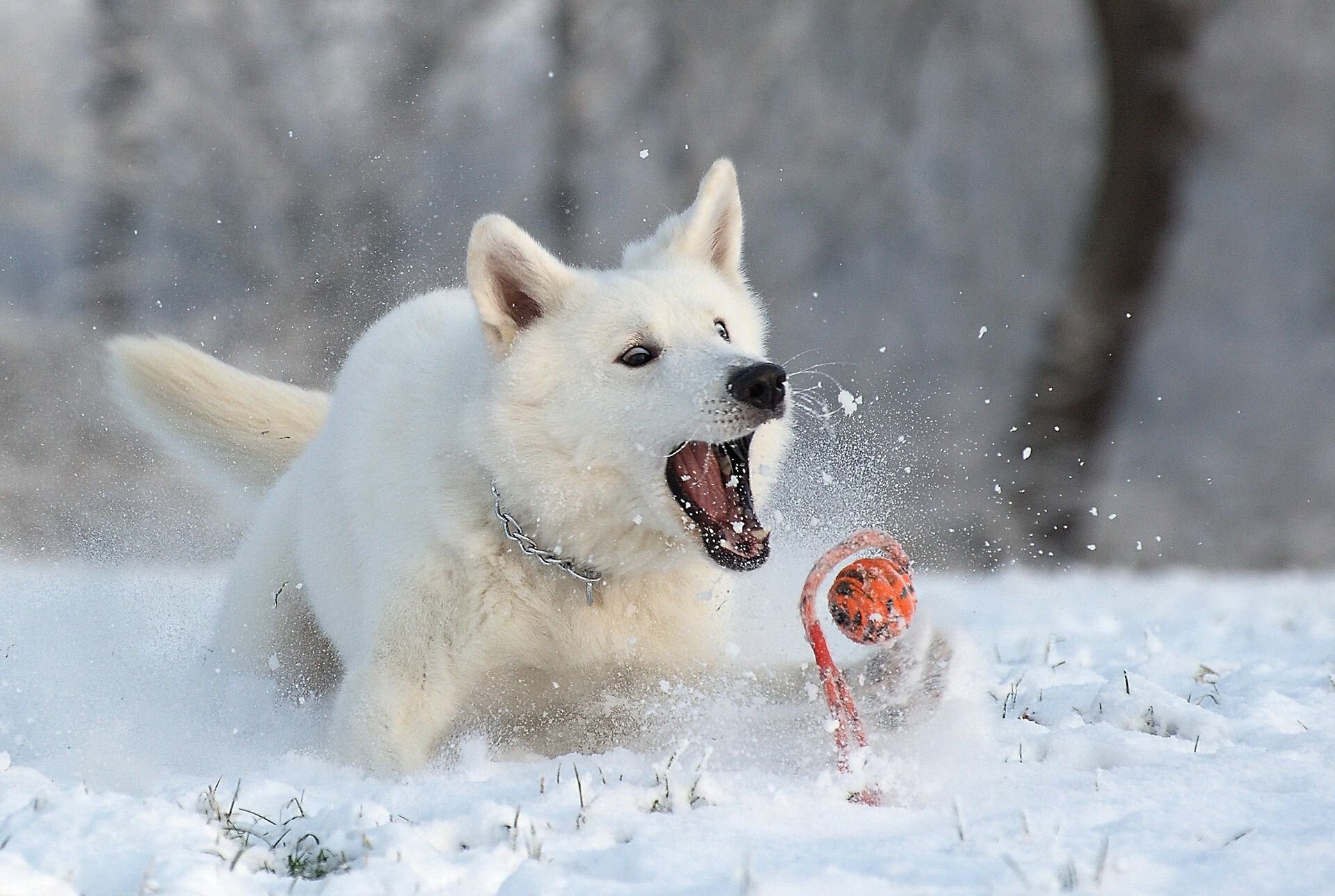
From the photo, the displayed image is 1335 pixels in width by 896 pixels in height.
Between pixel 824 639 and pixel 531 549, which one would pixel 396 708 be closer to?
pixel 531 549

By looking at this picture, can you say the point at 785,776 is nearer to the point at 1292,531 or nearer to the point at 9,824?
the point at 9,824

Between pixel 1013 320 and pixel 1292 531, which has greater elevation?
pixel 1013 320

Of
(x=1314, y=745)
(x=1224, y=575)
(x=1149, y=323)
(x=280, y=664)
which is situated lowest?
(x=1314, y=745)

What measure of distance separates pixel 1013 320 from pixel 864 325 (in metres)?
1.67

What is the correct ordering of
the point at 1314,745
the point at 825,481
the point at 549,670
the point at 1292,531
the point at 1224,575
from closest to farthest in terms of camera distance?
the point at 1314,745
the point at 549,670
the point at 825,481
the point at 1224,575
the point at 1292,531

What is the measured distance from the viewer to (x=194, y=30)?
1489 centimetres

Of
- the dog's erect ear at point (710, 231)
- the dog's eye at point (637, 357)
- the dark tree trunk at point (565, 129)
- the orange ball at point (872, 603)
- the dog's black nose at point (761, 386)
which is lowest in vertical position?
the orange ball at point (872, 603)

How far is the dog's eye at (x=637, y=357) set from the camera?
3.36m

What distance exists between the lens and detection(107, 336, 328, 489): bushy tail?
464 cm

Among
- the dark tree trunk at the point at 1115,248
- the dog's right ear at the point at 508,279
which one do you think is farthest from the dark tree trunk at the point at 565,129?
the dog's right ear at the point at 508,279

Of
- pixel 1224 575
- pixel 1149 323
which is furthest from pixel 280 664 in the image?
pixel 1149 323

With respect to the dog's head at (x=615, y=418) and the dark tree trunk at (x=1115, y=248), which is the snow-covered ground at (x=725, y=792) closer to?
the dog's head at (x=615, y=418)

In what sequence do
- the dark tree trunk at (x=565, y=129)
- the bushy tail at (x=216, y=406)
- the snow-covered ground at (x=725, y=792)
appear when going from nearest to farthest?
the snow-covered ground at (x=725, y=792) < the bushy tail at (x=216, y=406) < the dark tree trunk at (x=565, y=129)

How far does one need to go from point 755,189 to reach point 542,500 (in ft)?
39.4
